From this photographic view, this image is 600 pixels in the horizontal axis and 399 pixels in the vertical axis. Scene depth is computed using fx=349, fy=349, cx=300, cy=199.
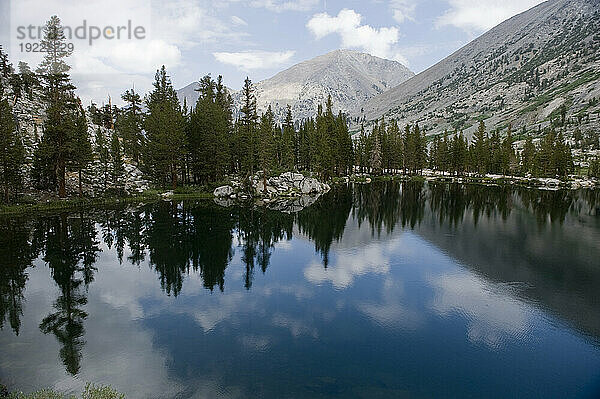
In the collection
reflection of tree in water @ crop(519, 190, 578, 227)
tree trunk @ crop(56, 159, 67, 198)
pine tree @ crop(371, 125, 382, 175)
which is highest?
pine tree @ crop(371, 125, 382, 175)

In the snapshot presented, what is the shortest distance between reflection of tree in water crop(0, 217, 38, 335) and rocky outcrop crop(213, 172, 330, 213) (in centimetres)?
3321

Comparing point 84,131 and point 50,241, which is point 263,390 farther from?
point 84,131

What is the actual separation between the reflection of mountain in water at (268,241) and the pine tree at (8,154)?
7970mm

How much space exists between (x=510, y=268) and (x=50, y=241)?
163 feet

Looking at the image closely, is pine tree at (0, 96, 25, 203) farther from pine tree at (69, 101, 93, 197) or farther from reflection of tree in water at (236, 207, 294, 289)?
reflection of tree in water at (236, 207, 294, 289)

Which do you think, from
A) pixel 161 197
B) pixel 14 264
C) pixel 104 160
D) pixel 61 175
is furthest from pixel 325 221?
pixel 61 175

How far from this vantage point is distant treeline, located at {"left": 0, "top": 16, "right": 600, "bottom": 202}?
58125mm

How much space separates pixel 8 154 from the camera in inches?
2000

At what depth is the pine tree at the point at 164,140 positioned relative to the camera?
242 ft

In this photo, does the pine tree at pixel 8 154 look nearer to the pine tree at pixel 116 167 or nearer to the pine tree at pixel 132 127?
the pine tree at pixel 116 167

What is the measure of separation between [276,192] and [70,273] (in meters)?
56.2

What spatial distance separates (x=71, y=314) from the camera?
23500 mm

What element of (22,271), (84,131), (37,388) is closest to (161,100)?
(84,131)

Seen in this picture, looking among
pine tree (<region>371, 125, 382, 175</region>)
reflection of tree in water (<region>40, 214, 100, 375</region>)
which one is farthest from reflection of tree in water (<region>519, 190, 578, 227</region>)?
reflection of tree in water (<region>40, 214, 100, 375</region>)
